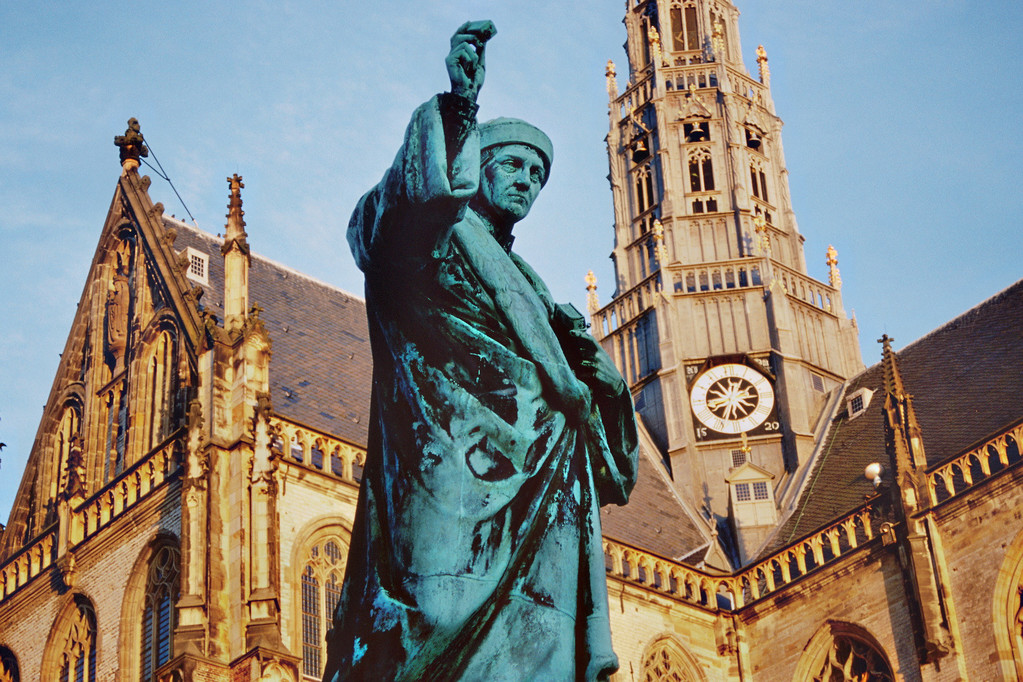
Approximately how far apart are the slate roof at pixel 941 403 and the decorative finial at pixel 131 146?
13.9m

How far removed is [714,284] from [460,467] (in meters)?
32.7

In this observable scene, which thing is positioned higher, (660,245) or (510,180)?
(660,245)

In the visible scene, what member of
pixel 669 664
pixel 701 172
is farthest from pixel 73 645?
pixel 701 172

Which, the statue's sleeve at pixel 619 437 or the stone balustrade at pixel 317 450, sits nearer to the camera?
the statue's sleeve at pixel 619 437

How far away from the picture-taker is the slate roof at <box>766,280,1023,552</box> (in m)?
29.7

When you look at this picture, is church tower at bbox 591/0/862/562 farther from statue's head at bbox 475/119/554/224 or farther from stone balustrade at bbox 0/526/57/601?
statue's head at bbox 475/119/554/224

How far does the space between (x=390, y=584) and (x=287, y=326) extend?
81.4 feet

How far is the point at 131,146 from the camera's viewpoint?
29.7 metres

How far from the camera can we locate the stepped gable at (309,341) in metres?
26.7

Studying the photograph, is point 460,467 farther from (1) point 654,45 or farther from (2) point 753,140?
(1) point 654,45

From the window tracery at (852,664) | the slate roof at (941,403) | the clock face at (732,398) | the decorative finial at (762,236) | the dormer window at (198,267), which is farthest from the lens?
the decorative finial at (762,236)

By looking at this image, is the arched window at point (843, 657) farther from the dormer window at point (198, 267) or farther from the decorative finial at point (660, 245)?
the dormer window at point (198, 267)

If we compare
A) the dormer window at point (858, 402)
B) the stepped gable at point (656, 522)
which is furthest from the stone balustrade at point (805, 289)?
the stepped gable at point (656, 522)

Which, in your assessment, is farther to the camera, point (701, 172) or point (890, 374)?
Answer: point (701, 172)
